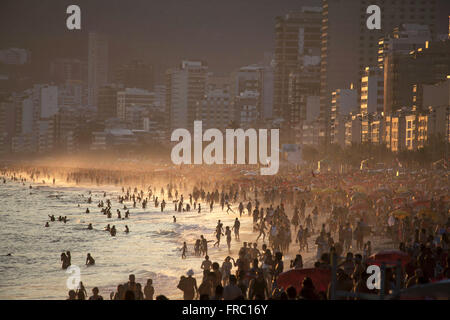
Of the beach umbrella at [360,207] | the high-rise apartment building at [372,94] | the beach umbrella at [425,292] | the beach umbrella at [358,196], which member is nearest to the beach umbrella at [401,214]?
the beach umbrella at [360,207]

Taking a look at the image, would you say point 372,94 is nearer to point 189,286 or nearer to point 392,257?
point 392,257

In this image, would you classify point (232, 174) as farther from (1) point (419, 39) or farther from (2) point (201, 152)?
(2) point (201, 152)

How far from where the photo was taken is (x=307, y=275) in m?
14.4

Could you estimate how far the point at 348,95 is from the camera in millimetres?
156750

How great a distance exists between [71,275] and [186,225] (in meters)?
18.7

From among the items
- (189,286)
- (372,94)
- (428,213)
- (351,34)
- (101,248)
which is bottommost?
(101,248)

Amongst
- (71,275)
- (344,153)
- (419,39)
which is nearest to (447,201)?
(71,275)

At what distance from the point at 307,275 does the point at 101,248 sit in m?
24.2

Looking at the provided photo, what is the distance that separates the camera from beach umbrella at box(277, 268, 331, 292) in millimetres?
14141

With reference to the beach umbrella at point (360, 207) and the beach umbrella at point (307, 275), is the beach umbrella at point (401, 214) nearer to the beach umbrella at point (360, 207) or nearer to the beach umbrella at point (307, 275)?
the beach umbrella at point (360, 207)

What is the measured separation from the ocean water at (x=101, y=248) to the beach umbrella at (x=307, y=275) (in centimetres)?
900

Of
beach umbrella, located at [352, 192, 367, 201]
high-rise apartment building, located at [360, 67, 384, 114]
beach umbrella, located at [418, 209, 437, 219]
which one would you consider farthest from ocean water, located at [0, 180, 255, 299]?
high-rise apartment building, located at [360, 67, 384, 114]

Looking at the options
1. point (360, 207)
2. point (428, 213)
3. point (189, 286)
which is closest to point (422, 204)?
point (360, 207)

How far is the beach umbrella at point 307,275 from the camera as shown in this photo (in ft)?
46.4
